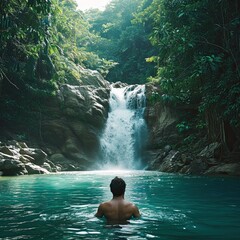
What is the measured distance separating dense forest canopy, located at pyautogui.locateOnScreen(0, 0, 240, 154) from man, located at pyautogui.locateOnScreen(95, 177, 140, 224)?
7.41 meters

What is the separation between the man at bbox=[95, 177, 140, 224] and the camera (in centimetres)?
501

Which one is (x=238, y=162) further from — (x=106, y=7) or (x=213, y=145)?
(x=106, y=7)

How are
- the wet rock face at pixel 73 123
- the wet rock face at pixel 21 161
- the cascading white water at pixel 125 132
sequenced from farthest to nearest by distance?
the cascading white water at pixel 125 132
the wet rock face at pixel 73 123
the wet rock face at pixel 21 161

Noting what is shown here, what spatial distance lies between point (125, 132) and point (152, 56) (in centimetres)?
654

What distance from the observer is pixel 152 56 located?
2603cm

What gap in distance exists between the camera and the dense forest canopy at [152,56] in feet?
49.5

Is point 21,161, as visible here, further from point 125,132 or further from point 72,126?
point 125,132

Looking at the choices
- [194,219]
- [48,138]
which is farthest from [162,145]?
[194,219]

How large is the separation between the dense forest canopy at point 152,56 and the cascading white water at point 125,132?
98.8 inches

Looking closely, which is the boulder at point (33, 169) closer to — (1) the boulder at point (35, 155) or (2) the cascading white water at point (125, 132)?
(1) the boulder at point (35, 155)

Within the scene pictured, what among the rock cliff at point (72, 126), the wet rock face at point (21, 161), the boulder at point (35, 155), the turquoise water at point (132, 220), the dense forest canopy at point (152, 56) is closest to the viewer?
the turquoise water at point (132, 220)

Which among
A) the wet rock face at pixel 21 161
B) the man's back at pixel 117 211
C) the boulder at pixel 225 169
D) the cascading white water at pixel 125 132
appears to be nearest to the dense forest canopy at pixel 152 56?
the boulder at pixel 225 169

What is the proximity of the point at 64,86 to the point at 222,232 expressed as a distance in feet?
76.2

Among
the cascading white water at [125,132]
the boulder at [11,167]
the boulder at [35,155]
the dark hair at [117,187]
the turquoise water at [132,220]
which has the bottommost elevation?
the turquoise water at [132,220]
